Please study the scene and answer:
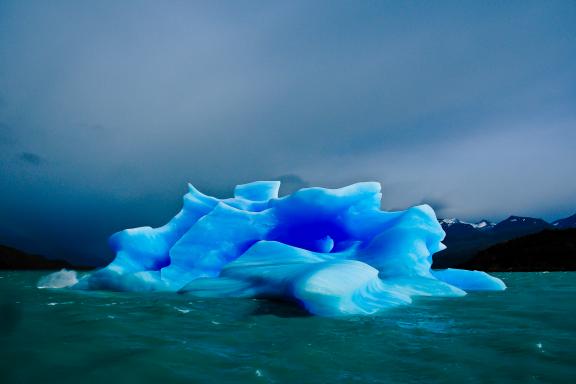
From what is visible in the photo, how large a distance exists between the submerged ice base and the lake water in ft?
2.40

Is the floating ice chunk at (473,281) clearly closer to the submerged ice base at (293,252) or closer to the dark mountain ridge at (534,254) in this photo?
the submerged ice base at (293,252)

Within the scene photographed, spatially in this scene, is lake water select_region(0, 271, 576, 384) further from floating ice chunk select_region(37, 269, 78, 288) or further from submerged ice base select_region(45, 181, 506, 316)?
floating ice chunk select_region(37, 269, 78, 288)

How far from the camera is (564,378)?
7.30 feet

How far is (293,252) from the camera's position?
7.03 m

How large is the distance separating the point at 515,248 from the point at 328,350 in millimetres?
45744

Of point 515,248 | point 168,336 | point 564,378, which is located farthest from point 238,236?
point 515,248

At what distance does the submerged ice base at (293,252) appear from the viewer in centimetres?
538

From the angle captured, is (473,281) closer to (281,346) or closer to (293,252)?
(293,252)

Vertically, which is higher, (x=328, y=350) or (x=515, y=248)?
(x=515, y=248)

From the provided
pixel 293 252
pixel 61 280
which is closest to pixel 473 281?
pixel 293 252

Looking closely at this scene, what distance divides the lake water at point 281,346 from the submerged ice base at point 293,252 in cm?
73

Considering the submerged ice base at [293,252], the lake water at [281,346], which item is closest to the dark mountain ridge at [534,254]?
the submerged ice base at [293,252]

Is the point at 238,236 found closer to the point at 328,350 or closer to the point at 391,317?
the point at 391,317

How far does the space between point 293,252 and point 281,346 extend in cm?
410
